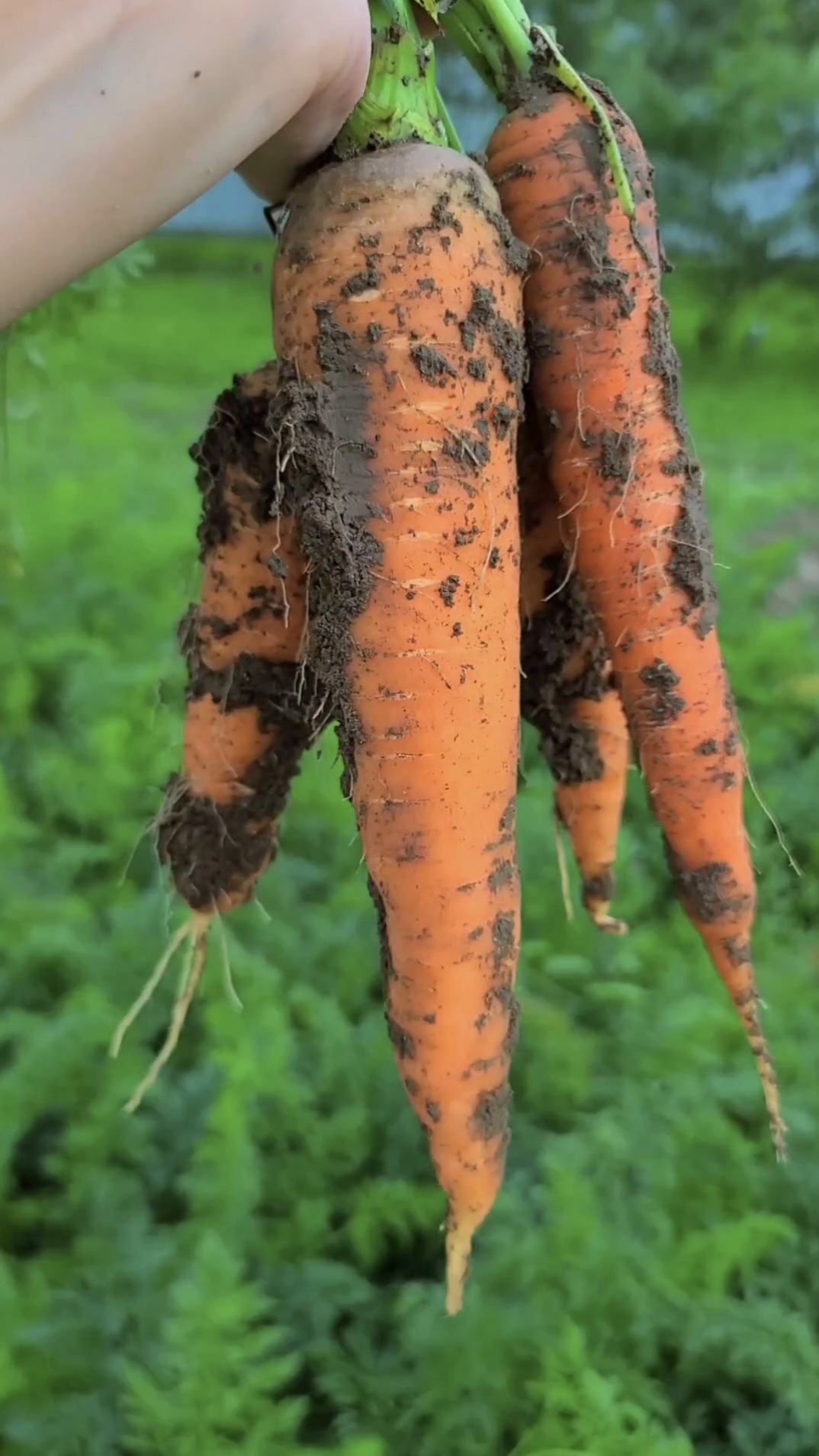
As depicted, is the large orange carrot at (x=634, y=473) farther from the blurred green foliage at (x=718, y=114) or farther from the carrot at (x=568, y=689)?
the blurred green foliage at (x=718, y=114)

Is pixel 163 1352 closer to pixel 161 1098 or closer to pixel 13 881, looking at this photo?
pixel 161 1098

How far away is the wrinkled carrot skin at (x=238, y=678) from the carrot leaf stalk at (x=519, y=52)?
32cm

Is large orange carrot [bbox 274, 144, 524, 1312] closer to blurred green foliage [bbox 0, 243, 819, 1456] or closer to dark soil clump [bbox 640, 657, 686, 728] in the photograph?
dark soil clump [bbox 640, 657, 686, 728]

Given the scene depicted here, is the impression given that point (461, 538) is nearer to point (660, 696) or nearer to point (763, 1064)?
point (660, 696)

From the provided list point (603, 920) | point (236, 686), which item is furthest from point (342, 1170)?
point (236, 686)

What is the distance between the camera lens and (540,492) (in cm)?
109

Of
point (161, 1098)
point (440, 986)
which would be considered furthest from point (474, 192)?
point (161, 1098)

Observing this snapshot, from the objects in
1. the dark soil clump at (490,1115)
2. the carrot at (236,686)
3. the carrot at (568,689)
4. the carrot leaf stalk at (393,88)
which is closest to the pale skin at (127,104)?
the carrot leaf stalk at (393,88)

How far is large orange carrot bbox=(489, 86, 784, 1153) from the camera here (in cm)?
90

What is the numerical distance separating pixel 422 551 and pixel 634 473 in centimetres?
24

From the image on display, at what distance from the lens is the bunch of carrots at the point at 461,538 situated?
0.83 m

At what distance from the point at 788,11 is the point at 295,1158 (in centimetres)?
721

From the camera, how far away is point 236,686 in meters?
1.10

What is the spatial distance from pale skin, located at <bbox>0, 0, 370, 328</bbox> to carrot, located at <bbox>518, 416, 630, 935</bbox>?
0.41 metres
